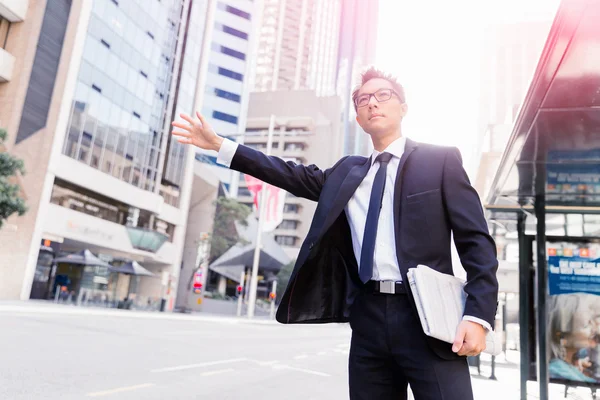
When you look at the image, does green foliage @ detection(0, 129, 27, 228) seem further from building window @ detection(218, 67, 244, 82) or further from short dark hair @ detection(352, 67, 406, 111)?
building window @ detection(218, 67, 244, 82)

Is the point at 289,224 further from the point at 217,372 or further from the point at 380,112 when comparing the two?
the point at 380,112

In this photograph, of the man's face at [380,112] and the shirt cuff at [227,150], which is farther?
the shirt cuff at [227,150]

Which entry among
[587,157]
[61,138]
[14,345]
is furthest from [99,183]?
[587,157]

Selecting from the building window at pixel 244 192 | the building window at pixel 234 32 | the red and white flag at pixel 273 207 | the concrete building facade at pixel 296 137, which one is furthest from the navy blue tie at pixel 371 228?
the building window at pixel 244 192

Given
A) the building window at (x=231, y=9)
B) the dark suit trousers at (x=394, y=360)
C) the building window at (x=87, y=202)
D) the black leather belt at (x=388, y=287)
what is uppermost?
the building window at (x=231, y=9)

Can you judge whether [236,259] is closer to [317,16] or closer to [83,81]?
[83,81]

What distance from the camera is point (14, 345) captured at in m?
7.87

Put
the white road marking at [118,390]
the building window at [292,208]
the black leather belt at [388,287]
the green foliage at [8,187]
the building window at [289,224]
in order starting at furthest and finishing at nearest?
the building window at [292,208]
the building window at [289,224]
the green foliage at [8,187]
the white road marking at [118,390]
the black leather belt at [388,287]

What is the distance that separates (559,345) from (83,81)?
28598mm

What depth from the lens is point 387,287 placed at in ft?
6.40

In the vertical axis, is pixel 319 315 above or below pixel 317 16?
below

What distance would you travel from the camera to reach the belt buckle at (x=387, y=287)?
A: 6.36 feet

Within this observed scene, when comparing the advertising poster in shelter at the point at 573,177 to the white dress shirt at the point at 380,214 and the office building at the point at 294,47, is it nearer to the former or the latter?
the white dress shirt at the point at 380,214

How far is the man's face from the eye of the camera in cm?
233
